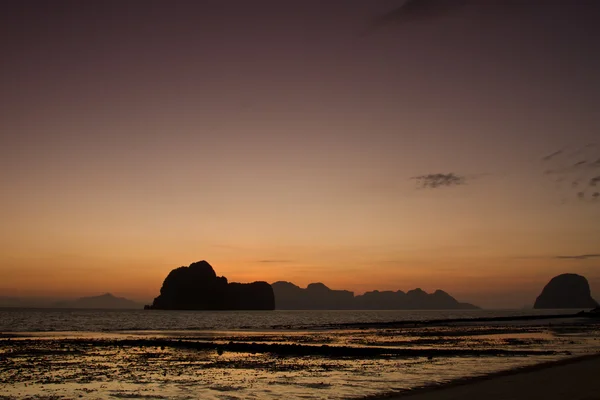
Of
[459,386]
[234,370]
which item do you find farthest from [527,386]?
[234,370]

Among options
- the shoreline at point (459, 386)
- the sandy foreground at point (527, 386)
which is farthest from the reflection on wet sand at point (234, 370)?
the sandy foreground at point (527, 386)

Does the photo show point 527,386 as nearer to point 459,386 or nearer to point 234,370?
point 459,386

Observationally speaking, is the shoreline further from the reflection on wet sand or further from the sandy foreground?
the reflection on wet sand

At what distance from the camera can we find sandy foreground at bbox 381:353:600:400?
17.3m

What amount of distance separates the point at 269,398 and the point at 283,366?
11889 millimetres

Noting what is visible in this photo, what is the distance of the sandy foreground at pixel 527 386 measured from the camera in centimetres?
1731

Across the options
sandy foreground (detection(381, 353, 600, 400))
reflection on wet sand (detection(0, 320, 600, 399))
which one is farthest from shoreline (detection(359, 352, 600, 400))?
reflection on wet sand (detection(0, 320, 600, 399))

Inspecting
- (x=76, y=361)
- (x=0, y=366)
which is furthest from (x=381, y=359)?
(x=0, y=366)

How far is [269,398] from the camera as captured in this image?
19969 millimetres

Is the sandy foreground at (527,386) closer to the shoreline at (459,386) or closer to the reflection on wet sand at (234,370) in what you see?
the shoreline at (459,386)

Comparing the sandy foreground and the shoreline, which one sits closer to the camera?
the sandy foreground

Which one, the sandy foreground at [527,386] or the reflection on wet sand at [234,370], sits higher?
the sandy foreground at [527,386]

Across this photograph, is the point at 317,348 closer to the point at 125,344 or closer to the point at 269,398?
the point at 125,344

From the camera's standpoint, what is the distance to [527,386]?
1945cm
